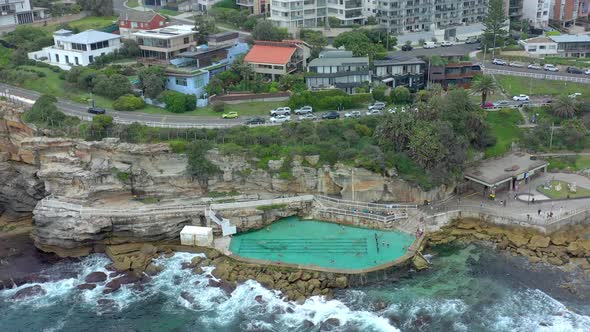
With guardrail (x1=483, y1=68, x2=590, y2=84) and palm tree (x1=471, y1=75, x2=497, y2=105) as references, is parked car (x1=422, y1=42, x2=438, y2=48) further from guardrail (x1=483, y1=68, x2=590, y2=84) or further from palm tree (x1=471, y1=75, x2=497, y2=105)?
palm tree (x1=471, y1=75, x2=497, y2=105)

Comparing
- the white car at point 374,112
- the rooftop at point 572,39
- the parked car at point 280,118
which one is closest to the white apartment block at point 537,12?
the rooftop at point 572,39

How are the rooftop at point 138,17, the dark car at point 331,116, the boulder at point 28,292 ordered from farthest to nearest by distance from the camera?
the rooftop at point 138,17
the dark car at point 331,116
the boulder at point 28,292

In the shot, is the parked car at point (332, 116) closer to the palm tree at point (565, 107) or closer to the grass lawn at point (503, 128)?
the grass lawn at point (503, 128)

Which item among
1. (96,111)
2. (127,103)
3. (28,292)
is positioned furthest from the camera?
(127,103)

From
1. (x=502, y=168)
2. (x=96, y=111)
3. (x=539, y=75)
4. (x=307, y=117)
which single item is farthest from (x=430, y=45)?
(x=96, y=111)

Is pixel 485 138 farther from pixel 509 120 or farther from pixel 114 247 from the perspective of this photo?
pixel 114 247

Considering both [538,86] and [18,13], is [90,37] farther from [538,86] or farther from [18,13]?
[538,86]

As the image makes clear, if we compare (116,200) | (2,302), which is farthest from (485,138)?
(2,302)
